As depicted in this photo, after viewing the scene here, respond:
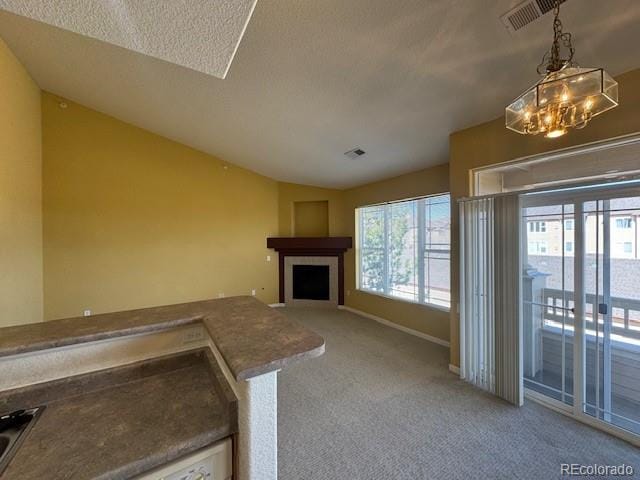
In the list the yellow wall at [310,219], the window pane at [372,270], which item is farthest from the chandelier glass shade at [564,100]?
the yellow wall at [310,219]

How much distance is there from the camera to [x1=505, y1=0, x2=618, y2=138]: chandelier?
4.08ft

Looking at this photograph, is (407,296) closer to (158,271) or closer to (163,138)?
(158,271)

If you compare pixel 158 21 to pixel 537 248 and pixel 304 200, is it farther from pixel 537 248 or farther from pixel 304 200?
pixel 304 200

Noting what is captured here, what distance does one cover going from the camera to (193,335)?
4.64 ft

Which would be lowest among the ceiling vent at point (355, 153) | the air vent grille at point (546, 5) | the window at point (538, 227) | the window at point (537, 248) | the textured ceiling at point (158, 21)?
the window at point (537, 248)

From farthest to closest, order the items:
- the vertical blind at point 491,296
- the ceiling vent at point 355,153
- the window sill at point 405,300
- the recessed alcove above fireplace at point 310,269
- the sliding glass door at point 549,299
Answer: the recessed alcove above fireplace at point 310,269 → the window sill at point 405,300 → the ceiling vent at point 355,153 → the vertical blind at point 491,296 → the sliding glass door at point 549,299

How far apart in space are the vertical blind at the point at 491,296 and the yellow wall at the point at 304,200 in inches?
135

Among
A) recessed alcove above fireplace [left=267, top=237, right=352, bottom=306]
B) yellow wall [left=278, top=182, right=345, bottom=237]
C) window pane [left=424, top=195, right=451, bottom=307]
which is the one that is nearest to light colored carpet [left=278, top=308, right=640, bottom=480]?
window pane [left=424, top=195, right=451, bottom=307]

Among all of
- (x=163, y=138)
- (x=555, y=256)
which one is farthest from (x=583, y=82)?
(x=163, y=138)

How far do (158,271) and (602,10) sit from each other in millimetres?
5843

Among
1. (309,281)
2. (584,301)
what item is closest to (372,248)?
(309,281)

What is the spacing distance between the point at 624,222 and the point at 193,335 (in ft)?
10.5

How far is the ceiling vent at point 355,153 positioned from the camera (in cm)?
378

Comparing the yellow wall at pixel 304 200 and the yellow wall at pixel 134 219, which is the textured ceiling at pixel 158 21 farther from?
the yellow wall at pixel 304 200
